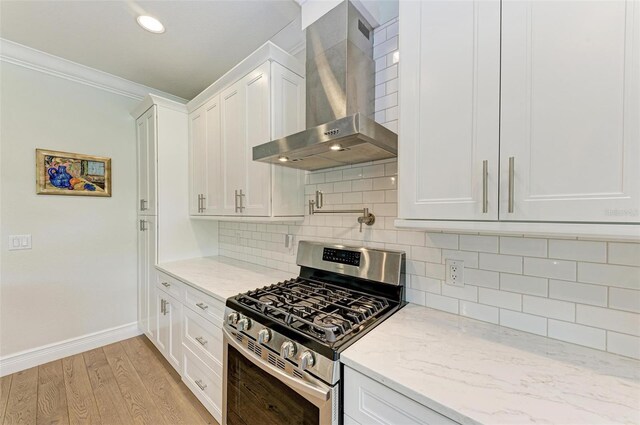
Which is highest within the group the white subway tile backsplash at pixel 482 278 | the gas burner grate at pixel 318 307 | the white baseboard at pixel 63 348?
the white subway tile backsplash at pixel 482 278

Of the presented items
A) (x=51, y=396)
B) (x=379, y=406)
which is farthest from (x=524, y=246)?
(x=51, y=396)

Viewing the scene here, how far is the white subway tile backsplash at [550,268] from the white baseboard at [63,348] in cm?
362

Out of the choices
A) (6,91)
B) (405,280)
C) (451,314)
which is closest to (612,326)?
(451,314)

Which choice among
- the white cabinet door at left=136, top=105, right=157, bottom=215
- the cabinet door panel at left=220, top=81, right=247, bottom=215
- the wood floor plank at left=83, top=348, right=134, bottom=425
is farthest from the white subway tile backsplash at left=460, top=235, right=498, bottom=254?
the white cabinet door at left=136, top=105, right=157, bottom=215

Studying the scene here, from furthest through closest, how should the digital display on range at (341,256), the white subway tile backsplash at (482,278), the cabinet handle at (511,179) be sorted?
the digital display on range at (341,256) → the white subway tile backsplash at (482,278) → the cabinet handle at (511,179)

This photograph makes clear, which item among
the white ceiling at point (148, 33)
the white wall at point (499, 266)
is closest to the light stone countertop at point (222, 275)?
the white wall at point (499, 266)

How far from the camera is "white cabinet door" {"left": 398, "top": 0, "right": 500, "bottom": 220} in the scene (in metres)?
0.90

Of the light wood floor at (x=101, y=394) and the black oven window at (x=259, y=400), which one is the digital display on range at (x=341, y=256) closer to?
the black oven window at (x=259, y=400)

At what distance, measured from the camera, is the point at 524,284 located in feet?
3.63

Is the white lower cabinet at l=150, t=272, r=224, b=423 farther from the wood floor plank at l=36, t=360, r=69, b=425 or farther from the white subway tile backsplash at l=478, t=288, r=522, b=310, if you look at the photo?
the white subway tile backsplash at l=478, t=288, r=522, b=310

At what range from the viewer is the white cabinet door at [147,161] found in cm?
254

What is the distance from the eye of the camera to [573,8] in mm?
755

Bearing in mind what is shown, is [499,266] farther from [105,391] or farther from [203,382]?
[105,391]

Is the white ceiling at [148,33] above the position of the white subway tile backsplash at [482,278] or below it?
above
